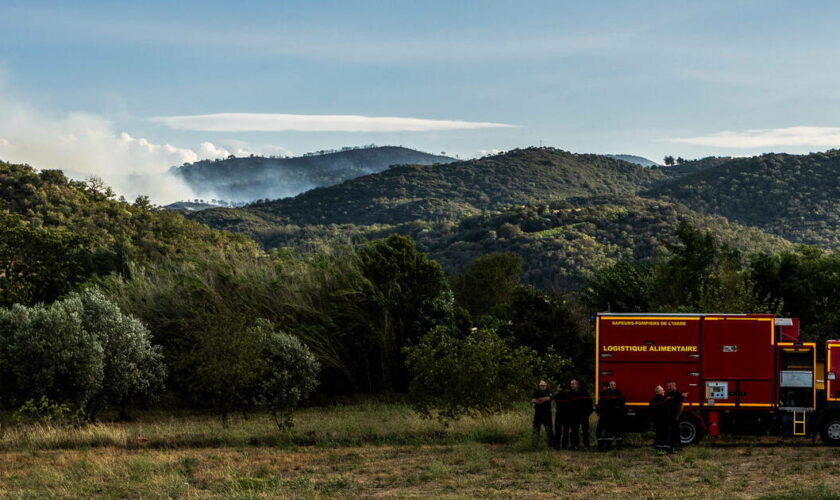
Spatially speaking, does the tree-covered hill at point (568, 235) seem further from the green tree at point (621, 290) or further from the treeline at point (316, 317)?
the treeline at point (316, 317)

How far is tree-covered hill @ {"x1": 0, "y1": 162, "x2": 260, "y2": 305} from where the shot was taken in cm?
4525

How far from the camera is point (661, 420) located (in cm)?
1938

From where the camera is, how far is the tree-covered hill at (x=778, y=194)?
124125 mm

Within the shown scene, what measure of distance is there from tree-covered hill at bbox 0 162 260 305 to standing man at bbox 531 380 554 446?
25960 millimetres

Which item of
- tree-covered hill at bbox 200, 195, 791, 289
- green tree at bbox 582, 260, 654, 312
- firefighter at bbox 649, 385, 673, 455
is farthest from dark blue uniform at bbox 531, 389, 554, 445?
tree-covered hill at bbox 200, 195, 791, 289

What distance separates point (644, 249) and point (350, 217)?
8675 centimetres

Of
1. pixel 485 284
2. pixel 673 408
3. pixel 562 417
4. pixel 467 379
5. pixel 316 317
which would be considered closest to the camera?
pixel 673 408

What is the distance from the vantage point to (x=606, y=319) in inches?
838

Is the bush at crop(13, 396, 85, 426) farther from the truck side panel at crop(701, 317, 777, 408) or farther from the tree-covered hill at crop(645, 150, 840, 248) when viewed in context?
the tree-covered hill at crop(645, 150, 840, 248)

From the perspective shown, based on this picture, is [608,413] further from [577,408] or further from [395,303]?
[395,303]

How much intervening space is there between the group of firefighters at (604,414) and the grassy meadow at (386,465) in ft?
1.49

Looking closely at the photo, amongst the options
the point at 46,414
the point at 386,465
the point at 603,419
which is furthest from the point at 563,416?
the point at 46,414

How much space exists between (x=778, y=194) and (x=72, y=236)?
363ft

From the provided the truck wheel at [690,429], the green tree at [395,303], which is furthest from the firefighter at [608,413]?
the green tree at [395,303]
